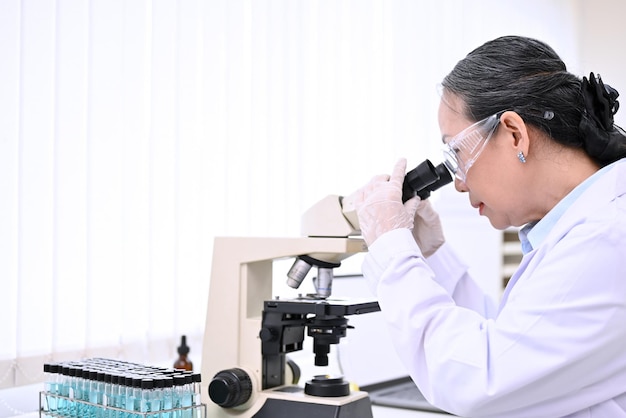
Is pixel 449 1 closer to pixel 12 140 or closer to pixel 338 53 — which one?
pixel 338 53

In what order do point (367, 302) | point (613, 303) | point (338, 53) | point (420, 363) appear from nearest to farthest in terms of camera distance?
1. point (613, 303)
2. point (420, 363)
3. point (367, 302)
4. point (338, 53)

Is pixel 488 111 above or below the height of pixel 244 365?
above

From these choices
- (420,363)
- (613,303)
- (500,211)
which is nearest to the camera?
(613,303)

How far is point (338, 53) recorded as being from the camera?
2.34m

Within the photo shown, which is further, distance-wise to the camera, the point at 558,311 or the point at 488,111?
the point at 488,111

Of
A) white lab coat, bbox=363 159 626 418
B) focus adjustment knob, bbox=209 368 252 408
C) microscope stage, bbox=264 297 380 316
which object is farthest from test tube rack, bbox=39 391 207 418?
white lab coat, bbox=363 159 626 418

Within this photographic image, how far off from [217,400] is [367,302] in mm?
338

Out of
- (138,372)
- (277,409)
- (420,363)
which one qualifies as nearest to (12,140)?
(138,372)

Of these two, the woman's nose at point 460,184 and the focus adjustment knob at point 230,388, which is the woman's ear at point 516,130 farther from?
the focus adjustment knob at point 230,388

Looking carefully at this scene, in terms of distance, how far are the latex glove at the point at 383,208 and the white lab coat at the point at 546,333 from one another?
0.47ft

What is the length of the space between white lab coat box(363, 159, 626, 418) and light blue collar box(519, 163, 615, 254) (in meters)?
0.03

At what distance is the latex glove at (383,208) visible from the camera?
1298 mm

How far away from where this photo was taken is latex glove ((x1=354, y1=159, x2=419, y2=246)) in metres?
1.30

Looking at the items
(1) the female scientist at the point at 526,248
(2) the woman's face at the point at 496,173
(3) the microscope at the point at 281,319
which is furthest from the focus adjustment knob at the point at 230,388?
(2) the woman's face at the point at 496,173
